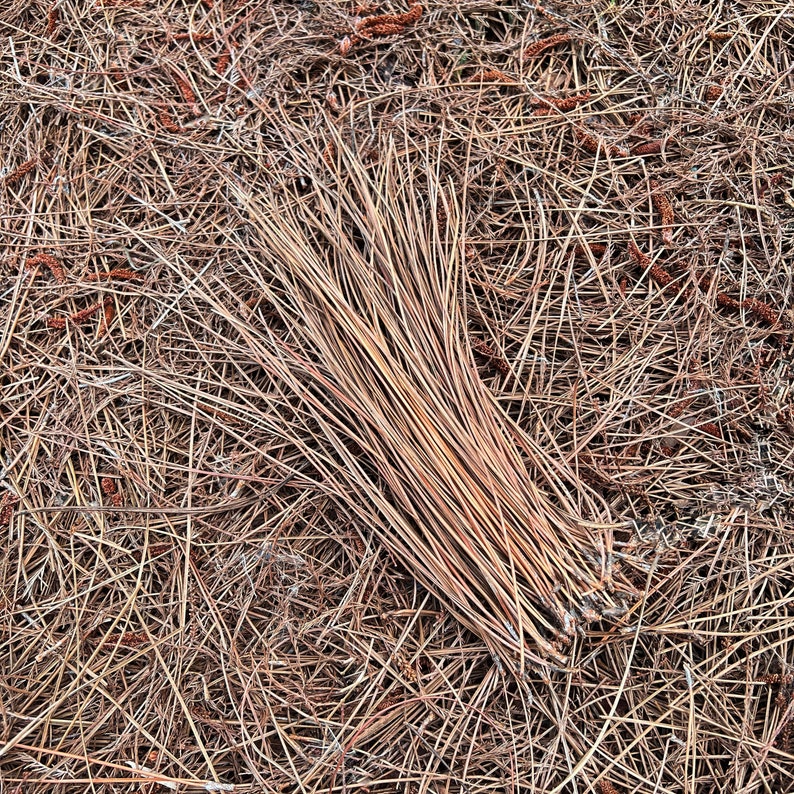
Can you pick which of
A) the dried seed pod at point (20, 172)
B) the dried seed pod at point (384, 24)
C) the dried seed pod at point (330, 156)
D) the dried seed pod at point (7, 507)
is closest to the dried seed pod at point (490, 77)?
the dried seed pod at point (384, 24)

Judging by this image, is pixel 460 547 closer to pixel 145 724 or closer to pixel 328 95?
pixel 145 724

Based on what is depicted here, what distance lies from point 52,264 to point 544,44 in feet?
5.66

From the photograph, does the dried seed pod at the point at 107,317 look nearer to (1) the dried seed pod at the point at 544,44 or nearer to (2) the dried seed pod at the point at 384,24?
(2) the dried seed pod at the point at 384,24

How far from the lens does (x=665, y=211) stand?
6.66ft

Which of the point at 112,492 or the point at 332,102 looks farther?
the point at 332,102

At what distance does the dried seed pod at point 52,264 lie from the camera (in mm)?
2076

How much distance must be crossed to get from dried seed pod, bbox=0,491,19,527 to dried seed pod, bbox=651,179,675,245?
2073 mm

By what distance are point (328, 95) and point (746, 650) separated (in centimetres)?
203

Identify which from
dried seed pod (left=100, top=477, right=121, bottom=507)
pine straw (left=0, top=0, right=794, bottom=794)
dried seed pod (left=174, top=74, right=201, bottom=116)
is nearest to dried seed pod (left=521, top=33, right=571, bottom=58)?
pine straw (left=0, top=0, right=794, bottom=794)

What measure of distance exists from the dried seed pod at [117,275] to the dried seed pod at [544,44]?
1435 mm

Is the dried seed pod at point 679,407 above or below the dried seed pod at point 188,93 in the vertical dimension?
below

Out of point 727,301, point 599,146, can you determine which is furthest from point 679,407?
point 599,146

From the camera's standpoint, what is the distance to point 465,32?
221 centimetres

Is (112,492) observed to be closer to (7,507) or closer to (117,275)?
(7,507)
